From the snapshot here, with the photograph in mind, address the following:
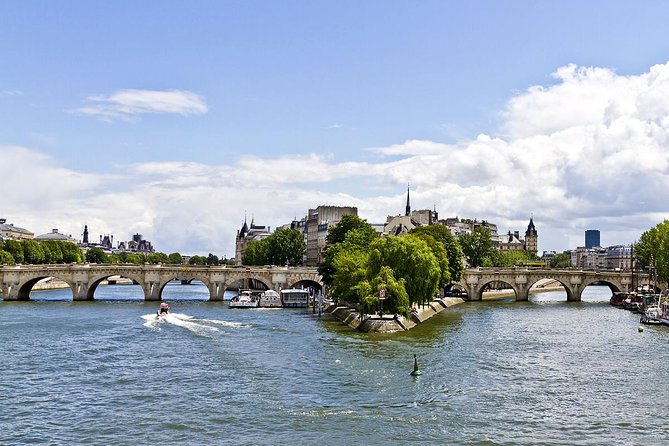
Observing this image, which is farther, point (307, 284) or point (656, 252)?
point (307, 284)

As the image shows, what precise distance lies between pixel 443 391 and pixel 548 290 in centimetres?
15120

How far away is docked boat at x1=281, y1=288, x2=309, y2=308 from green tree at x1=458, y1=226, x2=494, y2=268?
55.1m

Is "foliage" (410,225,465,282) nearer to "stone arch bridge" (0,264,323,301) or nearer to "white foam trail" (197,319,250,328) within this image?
"stone arch bridge" (0,264,323,301)

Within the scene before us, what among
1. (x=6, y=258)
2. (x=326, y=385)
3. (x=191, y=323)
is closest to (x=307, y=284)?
(x=191, y=323)

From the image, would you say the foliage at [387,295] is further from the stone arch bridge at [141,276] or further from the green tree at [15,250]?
the green tree at [15,250]

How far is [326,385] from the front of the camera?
44875 mm

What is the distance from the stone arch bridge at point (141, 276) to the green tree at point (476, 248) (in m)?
42.9

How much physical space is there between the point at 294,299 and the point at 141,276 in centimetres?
2385

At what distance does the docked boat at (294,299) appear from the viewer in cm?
10994

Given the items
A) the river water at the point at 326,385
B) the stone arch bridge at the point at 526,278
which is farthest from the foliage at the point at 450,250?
the river water at the point at 326,385

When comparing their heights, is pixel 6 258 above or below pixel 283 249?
below

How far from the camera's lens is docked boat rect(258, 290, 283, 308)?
109688mm

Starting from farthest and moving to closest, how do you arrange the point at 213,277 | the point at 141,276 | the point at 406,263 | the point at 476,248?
the point at 476,248
the point at 213,277
the point at 141,276
the point at 406,263

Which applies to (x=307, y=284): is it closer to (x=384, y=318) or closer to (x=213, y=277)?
(x=213, y=277)
